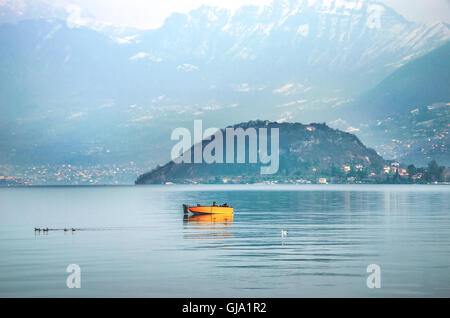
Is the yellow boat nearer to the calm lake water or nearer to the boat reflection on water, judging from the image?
the boat reflection on water

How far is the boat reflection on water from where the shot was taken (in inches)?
2516

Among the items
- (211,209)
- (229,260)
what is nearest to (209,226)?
(211,209)

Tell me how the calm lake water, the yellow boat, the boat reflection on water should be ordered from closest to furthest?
the calm lake water < the boat reflection on water < the yellow boat

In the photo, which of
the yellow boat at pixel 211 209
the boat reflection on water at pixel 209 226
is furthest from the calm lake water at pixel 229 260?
the yellow boat at pixel 211 209

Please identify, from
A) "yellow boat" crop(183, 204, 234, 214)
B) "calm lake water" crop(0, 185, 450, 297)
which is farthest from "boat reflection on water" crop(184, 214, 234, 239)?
"yellow boat" crop(183, 204, 234, 214)

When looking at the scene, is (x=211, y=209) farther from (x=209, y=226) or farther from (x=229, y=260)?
(x=229, y=260)

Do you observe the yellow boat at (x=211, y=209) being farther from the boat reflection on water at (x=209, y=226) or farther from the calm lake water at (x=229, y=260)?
the calm lake water at (x=229, y=260)

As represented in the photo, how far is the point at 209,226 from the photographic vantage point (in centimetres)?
7688
